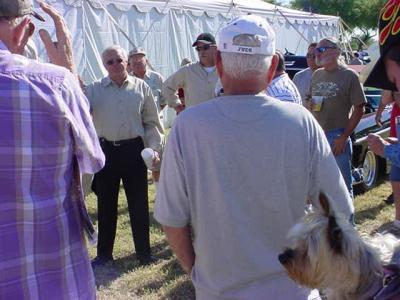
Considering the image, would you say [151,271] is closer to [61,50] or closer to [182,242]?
[182,242]

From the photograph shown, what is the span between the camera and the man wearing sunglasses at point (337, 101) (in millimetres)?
5527

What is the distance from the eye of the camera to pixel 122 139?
5.08 meters

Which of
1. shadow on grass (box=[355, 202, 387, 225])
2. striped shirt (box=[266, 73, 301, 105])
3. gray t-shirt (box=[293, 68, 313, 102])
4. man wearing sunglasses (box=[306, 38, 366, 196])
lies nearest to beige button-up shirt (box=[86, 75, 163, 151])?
striped shirt (box=[266, 73, 301, 105])

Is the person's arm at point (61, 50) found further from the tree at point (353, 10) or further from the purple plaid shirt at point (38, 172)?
the tree at point (353, 10)

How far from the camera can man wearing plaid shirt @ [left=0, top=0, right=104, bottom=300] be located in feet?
5.52

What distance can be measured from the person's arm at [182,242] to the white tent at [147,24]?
332 inches

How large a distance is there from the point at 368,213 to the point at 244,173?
504 centimetres

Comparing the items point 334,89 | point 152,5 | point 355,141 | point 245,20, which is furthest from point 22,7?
point 152,5


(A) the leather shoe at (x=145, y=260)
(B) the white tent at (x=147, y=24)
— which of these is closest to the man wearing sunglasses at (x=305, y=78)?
(A) the leather shoe at (x=145, y=260)

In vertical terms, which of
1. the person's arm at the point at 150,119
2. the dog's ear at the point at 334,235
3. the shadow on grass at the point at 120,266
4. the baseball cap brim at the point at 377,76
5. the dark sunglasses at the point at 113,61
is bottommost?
the shadow on grass at the point at 120,266

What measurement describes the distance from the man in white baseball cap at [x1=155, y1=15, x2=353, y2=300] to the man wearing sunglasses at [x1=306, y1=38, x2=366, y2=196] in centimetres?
373

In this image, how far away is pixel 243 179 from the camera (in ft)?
6.11

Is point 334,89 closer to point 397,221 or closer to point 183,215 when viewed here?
point 397,221

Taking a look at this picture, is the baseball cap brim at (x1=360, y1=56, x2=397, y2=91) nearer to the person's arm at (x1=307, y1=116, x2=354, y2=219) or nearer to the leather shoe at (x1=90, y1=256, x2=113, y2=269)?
the person's arm at (x1=307, y1=116, x2=354, y2=219)
